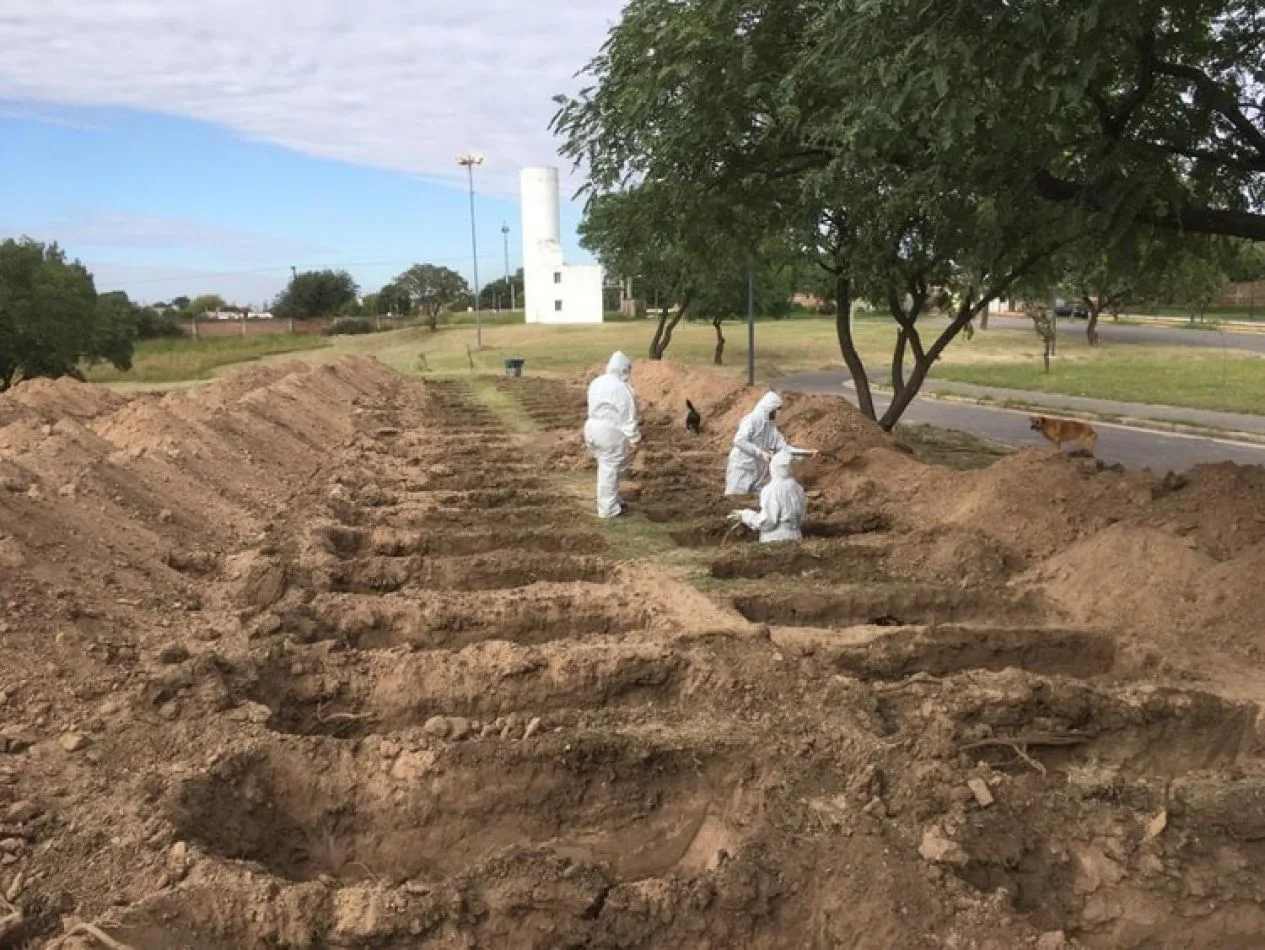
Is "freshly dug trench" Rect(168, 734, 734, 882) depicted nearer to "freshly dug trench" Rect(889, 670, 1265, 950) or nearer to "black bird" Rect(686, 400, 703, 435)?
"freshly dug trench" Rect(889, 670, 1265, 950)

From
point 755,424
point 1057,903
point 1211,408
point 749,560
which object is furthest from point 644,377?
point 1057,903

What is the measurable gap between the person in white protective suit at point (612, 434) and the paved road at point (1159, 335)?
124 ft

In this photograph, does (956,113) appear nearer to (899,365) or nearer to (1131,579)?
(1131,579)

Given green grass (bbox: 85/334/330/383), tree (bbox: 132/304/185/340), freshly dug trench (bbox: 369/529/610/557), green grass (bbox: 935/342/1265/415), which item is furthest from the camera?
tree (bbox: 132/304/185/340)

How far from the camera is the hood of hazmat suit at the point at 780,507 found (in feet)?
30.2

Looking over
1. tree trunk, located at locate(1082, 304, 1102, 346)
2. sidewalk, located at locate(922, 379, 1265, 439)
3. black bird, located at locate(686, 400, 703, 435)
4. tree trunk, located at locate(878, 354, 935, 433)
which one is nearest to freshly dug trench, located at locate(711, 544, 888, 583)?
tree trunk, located at locate(878, 354, 935, 433)

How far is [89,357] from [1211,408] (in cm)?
3535

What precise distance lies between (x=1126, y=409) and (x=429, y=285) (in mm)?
65624

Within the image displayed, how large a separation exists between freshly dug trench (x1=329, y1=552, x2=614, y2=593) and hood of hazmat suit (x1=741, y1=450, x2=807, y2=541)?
161 centimetres

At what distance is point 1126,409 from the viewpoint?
2162cm

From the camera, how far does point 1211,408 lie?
21062mm

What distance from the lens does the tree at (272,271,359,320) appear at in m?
82.3

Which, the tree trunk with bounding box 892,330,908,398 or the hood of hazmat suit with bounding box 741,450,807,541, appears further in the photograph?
the tree trunk with bounding box 892,330,908,398

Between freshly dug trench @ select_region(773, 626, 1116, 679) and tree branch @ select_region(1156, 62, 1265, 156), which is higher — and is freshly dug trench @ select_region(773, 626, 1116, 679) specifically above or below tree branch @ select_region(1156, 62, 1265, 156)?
below
